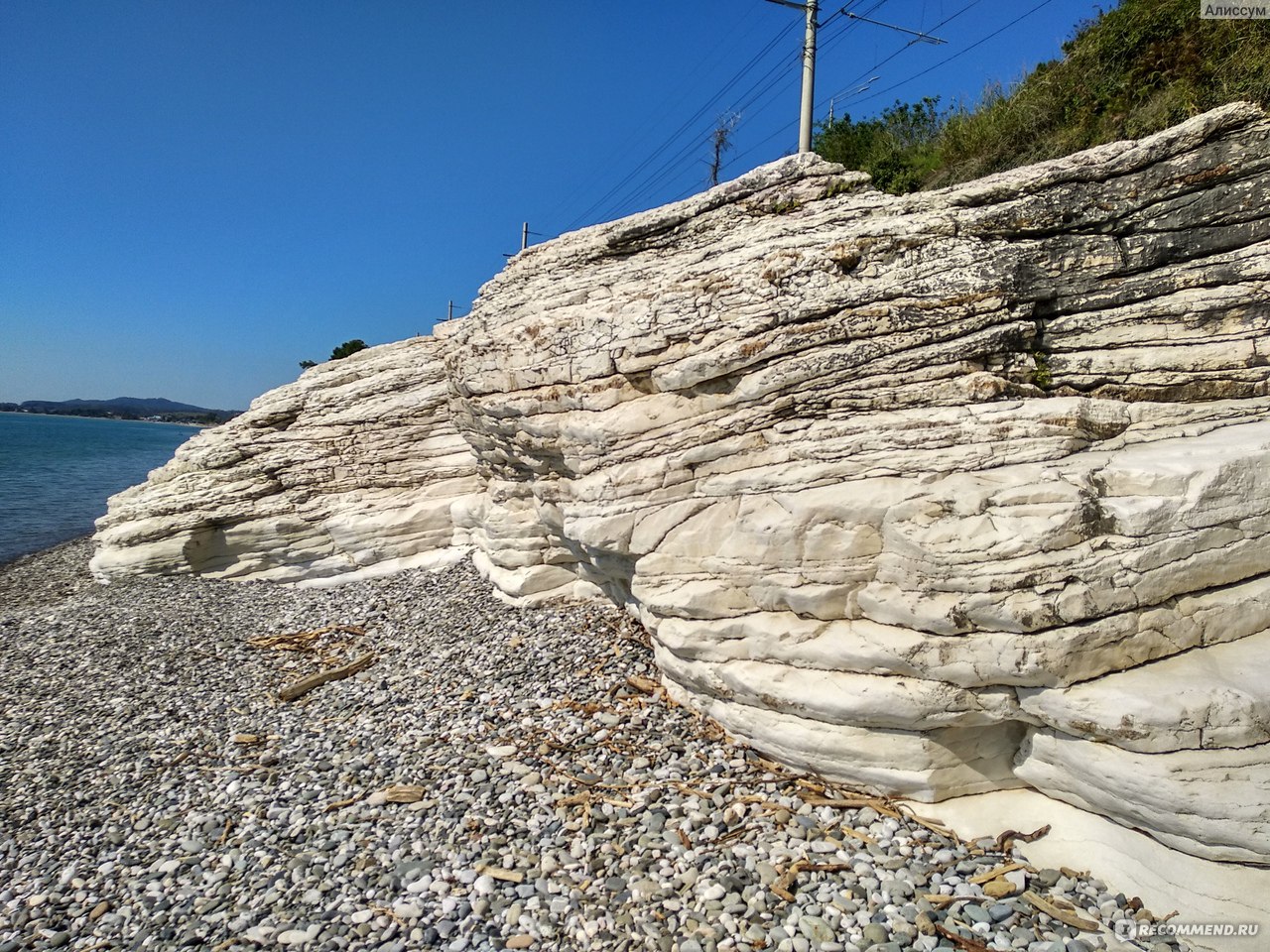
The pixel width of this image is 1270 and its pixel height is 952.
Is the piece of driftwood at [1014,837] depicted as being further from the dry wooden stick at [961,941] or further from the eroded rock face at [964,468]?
the dry wooden stick at [961,941]

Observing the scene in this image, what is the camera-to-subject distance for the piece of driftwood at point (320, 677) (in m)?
8.55

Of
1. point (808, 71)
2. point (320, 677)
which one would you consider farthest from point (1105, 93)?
point (320, 677)

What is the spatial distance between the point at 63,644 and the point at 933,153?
19.8 meters

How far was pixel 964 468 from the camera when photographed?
5.04 meters

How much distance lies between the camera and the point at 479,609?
10.7 meters

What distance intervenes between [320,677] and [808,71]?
44.0ft

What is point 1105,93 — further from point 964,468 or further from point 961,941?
point 961,941

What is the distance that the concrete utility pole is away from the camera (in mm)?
11711

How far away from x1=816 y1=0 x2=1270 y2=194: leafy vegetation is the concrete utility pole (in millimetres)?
2309

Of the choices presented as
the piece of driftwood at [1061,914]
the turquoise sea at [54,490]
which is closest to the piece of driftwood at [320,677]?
the piece of driftwood at [1061,914]

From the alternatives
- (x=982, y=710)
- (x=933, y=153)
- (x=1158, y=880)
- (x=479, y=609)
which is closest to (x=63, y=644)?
(x=479, y=609)

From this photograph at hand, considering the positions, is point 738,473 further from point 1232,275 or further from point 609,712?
point 1232,275

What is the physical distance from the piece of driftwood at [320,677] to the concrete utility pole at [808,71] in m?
11.9

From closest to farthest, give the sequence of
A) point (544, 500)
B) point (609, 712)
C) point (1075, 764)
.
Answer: point (1075, 764)
point (609, 712)
point (544, 500)
